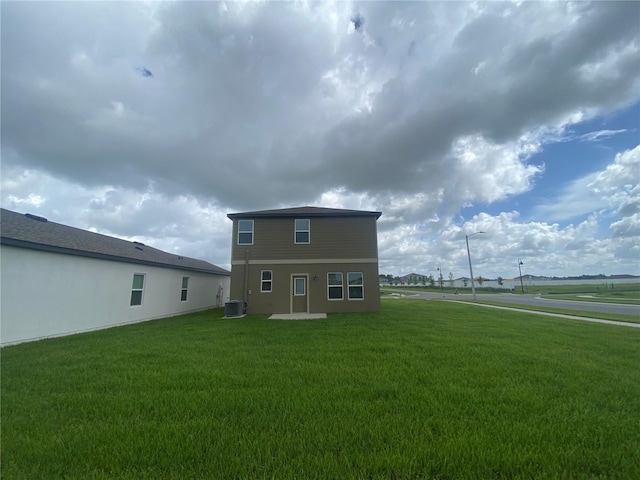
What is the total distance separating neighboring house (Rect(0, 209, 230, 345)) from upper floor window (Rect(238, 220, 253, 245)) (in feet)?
13.5

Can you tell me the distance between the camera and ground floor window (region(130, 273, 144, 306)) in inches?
500

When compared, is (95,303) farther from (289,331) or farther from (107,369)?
(289,331)

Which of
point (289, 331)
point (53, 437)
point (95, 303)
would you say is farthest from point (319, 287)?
point (53, 437)

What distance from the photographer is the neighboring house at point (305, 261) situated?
579 inches

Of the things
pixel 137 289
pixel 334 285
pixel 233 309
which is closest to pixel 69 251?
pixel 137 289

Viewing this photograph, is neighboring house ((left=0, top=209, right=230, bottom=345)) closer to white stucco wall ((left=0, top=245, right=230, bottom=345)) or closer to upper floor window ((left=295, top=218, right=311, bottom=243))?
white stucco wall ((left=0, top=245, right=230, bottom=345))

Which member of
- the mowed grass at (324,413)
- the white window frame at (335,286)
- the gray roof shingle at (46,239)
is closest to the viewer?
the mowed grass at (324,413)

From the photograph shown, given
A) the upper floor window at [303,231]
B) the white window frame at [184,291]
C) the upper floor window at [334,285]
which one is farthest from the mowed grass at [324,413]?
the white window frame at [184,291]

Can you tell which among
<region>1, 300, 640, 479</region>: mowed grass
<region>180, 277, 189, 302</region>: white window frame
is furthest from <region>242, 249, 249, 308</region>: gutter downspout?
<region>1, 300, 640, 479</region>: mowed grass

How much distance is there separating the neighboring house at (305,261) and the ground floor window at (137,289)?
13.3 ft

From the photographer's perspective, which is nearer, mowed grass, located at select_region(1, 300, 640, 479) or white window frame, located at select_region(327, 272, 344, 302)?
mowed grass, located at select_region(1, 300, 640, 479)

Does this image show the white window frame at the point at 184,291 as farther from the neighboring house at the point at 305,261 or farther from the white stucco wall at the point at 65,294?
the neighboring house at the point at 305,261

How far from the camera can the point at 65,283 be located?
9484 millimetres

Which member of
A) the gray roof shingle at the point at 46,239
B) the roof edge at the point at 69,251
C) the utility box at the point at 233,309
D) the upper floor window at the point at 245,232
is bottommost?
the utility box at the point at 233,309
